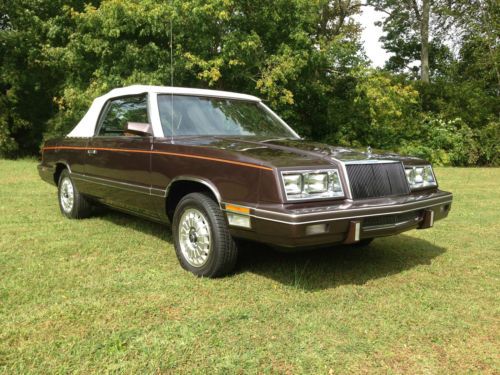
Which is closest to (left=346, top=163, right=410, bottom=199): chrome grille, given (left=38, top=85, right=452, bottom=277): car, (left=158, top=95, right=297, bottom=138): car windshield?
(left=38, top=85, right=452, bottom=277): car

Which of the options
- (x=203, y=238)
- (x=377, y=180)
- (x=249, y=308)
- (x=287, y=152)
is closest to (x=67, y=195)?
(x=203, y=238)

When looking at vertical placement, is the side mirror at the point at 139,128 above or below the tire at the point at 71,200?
above

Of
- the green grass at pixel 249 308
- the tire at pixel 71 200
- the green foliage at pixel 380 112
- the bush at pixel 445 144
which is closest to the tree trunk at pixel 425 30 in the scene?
the green foliage at pixel 380 112

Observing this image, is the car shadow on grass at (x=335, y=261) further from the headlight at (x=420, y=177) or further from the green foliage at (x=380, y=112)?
the green foliage at (x=380, y=112)

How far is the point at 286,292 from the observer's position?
3.63 meters

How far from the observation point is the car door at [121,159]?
447 centimetres

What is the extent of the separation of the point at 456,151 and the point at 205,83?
9105mm

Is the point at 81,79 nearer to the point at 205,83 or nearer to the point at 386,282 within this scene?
the point at 205,83

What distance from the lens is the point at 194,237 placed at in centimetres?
396

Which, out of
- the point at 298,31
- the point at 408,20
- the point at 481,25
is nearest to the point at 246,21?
the point at 298,31

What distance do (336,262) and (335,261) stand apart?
1.1 inches

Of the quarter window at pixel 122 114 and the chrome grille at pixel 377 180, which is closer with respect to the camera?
the chrome grille at pixel 377 180

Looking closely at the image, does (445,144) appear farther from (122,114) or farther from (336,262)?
(122,114)

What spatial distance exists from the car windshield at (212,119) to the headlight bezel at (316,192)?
4.49 ft
